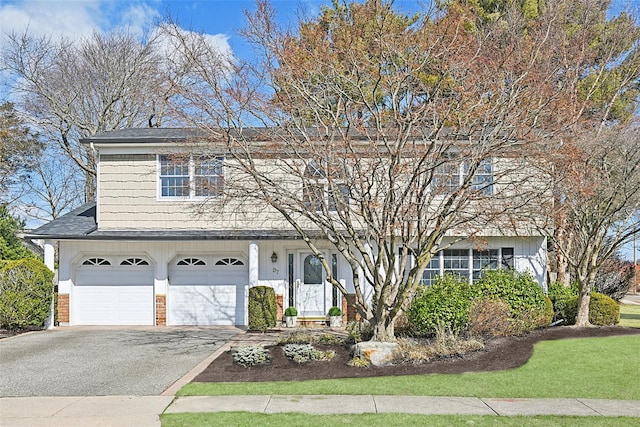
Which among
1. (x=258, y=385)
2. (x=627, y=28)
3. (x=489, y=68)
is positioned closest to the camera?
(x=258, y=385)

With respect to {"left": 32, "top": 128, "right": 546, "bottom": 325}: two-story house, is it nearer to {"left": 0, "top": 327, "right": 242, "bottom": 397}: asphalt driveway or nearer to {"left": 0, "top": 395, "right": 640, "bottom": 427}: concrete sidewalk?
{"left": 0, "top": 327, "right": 242, "bottom": 397}: asphalt driveway

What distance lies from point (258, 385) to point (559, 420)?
4.43 meters

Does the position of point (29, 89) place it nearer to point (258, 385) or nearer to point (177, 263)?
point (177, 263)

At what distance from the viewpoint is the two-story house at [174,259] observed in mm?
17969

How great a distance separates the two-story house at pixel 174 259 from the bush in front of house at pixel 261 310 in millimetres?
1435

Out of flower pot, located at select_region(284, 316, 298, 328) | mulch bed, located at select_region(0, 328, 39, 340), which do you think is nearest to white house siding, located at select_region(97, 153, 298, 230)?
flower pot, located at select_region(284, 316, 298, 328)

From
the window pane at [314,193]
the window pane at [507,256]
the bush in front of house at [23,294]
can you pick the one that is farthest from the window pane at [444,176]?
the bush in front of house at [23,294]

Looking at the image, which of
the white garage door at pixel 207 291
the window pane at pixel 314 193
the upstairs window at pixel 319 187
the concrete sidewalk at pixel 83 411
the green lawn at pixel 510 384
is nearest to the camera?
the concrete sidewalk at pixel 83 411

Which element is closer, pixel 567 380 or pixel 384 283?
pixel 567 380

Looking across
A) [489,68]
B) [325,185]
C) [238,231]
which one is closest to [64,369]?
[325,185]

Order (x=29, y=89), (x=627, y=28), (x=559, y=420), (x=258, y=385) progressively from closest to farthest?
1. (x=559, y=420)
2. (x=258, y=385)
3. (x=627, y=28)
4. (x=29, y=89)

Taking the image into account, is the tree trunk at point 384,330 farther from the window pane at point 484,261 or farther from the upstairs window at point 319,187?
the window pane at point 484,261

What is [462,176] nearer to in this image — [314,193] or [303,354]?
[314,193]

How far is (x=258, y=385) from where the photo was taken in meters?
9.62
